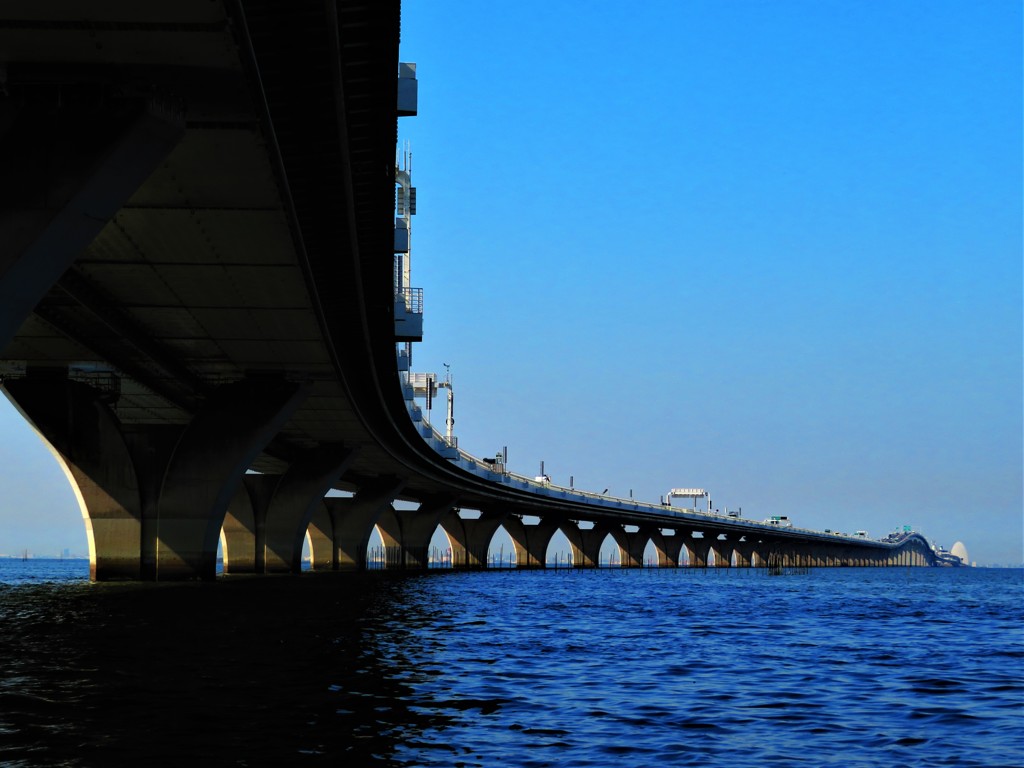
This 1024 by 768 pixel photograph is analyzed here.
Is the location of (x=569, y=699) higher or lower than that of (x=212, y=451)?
lower

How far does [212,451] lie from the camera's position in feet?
176

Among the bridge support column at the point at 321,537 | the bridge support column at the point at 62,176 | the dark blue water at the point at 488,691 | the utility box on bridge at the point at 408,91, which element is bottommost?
the dark blue water at the point at 488,691

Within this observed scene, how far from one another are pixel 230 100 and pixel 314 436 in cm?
5435

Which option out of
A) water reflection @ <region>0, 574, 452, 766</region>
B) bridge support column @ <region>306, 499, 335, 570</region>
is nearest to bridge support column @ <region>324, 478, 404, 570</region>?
bridge support column @ <region>306, 499, 335, 570</region>

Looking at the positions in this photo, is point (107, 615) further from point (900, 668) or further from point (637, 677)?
point (900, 668)

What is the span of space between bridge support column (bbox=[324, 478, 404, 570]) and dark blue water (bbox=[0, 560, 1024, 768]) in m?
65.8

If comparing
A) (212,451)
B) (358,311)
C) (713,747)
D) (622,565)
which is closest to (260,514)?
(212,451)

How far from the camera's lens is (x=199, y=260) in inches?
1319

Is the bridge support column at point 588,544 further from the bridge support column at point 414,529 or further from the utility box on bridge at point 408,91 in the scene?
the utility box on bridge at point 408,91

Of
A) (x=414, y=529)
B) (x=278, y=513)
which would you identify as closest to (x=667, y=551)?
(x=414, y=529)

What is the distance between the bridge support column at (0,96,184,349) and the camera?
19.2 meters

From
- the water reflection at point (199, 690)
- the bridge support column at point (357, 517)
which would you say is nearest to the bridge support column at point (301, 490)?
the bridge support column at point (357, 517)

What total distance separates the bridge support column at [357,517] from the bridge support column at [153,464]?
49109mm

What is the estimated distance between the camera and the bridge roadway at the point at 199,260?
19.5 meters
